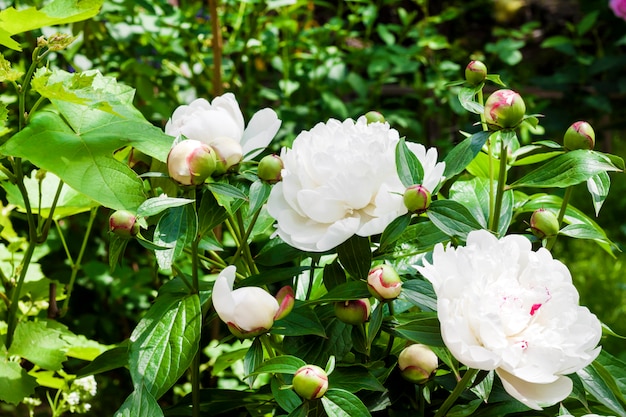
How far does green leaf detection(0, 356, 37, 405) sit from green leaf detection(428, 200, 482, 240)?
1.68 feet

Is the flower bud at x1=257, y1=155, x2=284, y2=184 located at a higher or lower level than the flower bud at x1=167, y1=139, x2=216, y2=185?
lower

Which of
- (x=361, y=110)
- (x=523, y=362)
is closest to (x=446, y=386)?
(x=523, y=362)

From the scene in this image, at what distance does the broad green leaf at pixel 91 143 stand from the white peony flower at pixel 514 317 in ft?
0.98

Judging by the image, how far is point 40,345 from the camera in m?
0.88

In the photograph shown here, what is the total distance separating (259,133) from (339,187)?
0.45 feet

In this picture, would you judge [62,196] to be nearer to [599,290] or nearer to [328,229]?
[328,229]

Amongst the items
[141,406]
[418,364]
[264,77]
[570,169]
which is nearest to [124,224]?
[141,406]

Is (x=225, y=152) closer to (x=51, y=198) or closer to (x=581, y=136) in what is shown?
(x=581, y=136)

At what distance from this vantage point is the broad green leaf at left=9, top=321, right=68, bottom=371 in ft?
2.82

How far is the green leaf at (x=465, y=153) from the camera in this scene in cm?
64

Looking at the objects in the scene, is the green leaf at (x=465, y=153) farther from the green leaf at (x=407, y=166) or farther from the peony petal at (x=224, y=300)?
the peony petal at (x=224, y=300)

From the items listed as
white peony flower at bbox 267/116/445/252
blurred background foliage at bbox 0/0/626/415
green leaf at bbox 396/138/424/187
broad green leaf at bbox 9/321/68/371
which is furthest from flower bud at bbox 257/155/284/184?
blurred background foliage at bbox 0/0/626/415

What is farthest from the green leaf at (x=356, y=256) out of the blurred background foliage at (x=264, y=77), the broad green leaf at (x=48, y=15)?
the blurred background foliage at (x=264, y=77)

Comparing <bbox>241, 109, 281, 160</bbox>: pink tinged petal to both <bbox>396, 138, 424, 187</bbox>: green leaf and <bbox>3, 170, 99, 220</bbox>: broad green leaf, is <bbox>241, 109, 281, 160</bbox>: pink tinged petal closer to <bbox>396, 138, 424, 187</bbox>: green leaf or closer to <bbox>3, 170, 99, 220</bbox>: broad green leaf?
<bbox>396, 138, 424, 187</bbox>: green leaf
